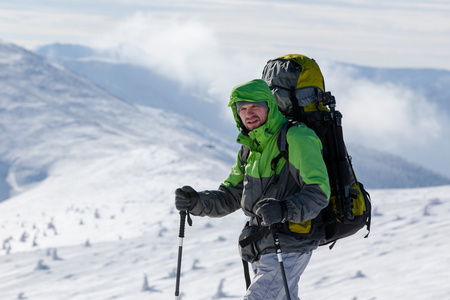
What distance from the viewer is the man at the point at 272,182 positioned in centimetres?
341

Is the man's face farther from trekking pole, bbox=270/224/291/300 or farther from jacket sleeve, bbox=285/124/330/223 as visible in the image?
trekking pole, bbox=270/224/291/300

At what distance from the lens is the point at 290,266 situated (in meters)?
3.73

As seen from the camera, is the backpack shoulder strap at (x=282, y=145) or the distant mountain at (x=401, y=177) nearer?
the backpack shoulder strap at (x=282, y=145)

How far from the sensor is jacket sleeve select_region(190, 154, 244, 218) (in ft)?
13.4

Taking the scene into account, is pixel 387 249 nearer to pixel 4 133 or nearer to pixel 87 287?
pixel 87 287

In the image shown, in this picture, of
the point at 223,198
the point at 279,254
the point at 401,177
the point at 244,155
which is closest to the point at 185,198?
the point at 223,198

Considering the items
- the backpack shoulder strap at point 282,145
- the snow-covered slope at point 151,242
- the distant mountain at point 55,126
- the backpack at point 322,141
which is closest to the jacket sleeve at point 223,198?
the backpack at point 322,141

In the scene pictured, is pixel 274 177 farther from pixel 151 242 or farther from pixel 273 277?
pixel 151 242

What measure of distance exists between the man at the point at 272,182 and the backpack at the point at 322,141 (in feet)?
0.27

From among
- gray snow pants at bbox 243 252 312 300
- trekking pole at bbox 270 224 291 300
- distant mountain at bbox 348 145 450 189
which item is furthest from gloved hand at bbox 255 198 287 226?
distant mountain at bbox 348 145 450 189

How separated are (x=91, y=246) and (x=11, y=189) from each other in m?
31.1

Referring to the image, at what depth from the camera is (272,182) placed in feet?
12.0

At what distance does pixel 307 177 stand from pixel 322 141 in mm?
463

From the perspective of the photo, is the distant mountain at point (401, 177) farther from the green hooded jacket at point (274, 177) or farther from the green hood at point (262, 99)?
the green hood at point (262, 99)
